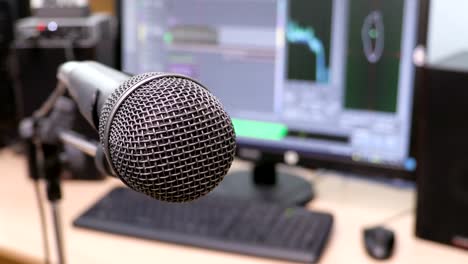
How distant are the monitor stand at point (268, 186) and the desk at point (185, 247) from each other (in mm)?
33

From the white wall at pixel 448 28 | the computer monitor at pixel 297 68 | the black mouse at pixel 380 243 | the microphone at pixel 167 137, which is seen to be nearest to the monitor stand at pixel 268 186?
the computer monitor at pixel 297 68

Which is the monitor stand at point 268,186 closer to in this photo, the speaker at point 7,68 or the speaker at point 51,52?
the speaker at point 51,52

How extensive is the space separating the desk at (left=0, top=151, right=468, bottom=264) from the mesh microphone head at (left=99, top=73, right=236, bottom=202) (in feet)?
1.49

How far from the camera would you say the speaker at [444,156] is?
2.87 ft

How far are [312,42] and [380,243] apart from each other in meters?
0.34

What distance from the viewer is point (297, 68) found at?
106cm

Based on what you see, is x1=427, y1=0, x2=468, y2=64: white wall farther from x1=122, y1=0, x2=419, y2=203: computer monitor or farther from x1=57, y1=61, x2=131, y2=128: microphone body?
x1=57, y1=61, x2=131, y2=128: microphone body

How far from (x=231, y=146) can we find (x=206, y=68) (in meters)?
0.66

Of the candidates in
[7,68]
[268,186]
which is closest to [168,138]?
[268,186]

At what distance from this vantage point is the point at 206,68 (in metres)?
1.14

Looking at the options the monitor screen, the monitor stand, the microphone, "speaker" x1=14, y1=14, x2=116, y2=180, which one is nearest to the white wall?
the monitor screen

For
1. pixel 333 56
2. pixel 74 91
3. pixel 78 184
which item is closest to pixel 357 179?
pixel 333 56

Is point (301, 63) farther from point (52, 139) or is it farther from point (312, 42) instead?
point (52, 139)

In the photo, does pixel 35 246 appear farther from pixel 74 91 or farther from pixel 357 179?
pixel 357 179
